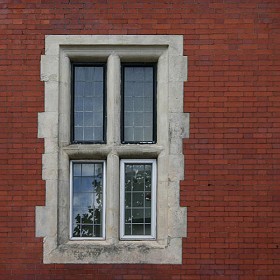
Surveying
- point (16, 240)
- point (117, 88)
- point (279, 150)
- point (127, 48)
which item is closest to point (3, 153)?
point (16, 240)

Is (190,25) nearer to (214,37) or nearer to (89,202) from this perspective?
(214,37)

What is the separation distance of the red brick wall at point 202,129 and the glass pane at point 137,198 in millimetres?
445

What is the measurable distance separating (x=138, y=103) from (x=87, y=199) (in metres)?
1.31

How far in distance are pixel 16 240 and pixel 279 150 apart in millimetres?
3234

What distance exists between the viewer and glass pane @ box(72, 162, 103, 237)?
6176 mm

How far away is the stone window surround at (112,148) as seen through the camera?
19.6 feet

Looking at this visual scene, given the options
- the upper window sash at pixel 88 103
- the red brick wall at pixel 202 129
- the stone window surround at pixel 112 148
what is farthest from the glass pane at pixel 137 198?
the upper window sash at pixel 88 103

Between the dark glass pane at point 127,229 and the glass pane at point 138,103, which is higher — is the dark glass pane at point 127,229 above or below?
below

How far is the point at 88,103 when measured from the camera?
6.31 meters

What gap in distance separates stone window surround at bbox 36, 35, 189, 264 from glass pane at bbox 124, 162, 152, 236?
15 centimetres

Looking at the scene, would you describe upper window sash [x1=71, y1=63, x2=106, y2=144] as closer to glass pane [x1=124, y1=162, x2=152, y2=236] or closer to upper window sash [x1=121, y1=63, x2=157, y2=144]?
upper window sash [x1=121, y1=63, x2=157, y2=144]

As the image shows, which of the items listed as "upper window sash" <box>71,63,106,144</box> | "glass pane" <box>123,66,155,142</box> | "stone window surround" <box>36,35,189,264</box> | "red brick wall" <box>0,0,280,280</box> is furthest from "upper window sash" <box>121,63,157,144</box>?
"red brick wall" <box>0,0,280,280</box>

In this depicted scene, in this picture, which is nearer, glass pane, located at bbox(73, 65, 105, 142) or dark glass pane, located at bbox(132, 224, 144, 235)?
dark glass pane, located at bbox(132, 224, 144, 235)

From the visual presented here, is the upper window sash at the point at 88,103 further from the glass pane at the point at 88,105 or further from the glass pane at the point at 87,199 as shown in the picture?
the glass pane at the point at 87,199
